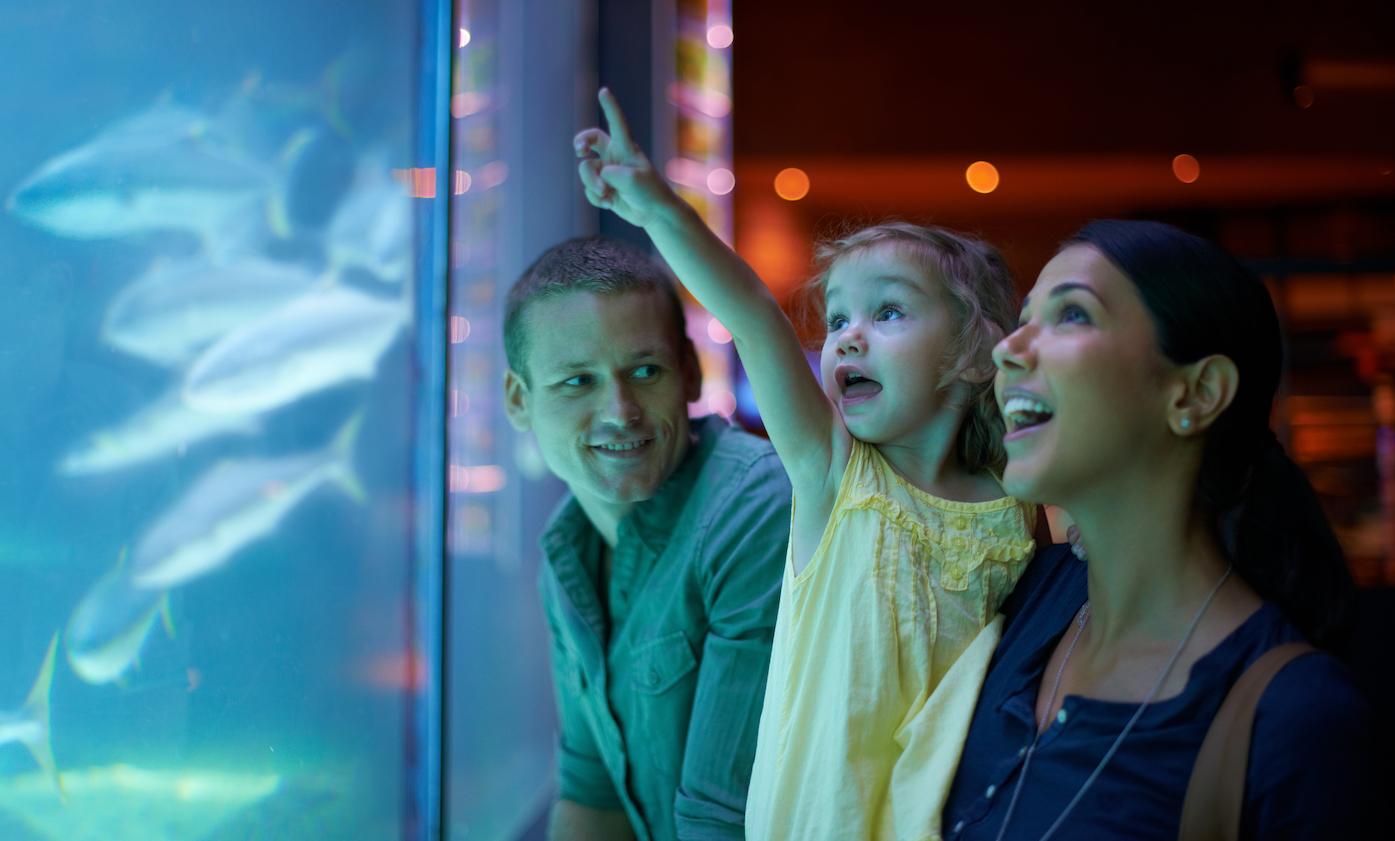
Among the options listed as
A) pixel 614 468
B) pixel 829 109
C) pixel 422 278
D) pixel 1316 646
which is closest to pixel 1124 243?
pixel 1316 646

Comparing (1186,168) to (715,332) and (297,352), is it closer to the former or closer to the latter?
(715,332)

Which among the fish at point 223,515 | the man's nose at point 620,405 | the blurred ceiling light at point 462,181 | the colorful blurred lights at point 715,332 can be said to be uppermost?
the blurred ceiling light at point 462,181

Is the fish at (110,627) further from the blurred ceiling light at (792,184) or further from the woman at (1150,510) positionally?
the blurred ceiling light at (792,184)

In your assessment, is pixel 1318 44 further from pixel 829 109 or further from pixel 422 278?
pixel 422 278

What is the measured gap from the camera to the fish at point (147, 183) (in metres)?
1.04

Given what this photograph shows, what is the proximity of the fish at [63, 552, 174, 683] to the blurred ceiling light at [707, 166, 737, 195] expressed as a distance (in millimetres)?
2753

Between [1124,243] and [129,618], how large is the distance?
0.99 metres

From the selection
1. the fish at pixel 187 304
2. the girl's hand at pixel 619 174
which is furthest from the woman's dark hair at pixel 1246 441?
the fish at pixel 187 304

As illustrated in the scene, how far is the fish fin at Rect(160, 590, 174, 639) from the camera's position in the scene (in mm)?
1192

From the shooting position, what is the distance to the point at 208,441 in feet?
4.16

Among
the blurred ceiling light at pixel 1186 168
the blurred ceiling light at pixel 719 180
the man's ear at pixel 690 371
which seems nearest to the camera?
the man's ear at pixel 690 371

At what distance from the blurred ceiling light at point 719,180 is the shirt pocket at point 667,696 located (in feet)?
7.62

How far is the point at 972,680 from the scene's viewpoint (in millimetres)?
1209

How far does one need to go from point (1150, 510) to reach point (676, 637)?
699mm
